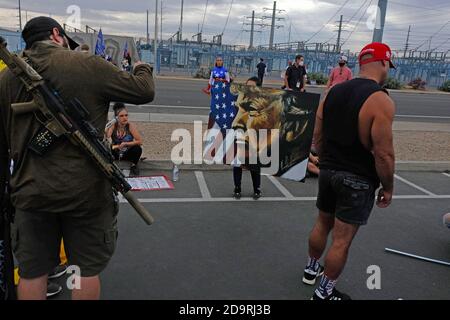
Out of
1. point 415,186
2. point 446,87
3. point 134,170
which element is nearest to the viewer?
point 134,170

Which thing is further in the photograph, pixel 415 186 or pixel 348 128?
pixel 415 186

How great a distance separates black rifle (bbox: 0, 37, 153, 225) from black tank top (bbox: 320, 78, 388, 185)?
165 cm

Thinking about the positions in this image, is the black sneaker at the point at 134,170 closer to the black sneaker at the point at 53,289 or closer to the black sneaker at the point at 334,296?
the black sneaker at the point at 53,289

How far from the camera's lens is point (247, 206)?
4.98m

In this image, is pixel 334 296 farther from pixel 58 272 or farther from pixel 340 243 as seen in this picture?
pixel 58 272

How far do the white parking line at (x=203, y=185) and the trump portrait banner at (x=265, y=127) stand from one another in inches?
17.9

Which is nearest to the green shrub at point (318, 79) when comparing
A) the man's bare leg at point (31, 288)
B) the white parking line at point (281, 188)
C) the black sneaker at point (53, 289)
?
the white parking line at point (281, 188)

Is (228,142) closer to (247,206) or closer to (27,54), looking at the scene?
(247,206)

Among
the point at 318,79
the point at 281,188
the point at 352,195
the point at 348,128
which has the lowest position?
the point at 281,188

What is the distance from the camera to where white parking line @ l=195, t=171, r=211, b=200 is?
17.4 feet

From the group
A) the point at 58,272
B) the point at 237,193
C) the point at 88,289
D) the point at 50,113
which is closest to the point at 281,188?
the point at 237,193

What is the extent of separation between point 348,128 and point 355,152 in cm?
18

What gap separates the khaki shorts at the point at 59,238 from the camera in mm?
2088

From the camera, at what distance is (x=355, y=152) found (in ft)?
9.18
